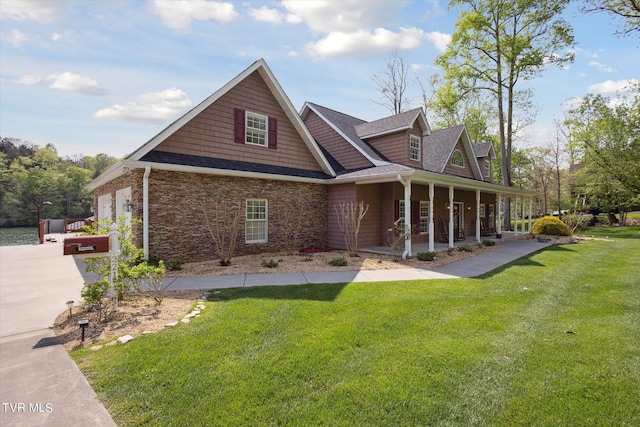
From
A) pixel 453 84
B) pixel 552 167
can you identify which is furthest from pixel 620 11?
pixel 552 167

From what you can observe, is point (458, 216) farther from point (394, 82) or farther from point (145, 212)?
point (145, 212)

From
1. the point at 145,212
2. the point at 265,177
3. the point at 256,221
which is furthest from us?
the point at 256,221

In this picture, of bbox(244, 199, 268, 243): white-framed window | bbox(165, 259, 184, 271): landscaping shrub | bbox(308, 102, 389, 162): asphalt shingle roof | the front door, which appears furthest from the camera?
the front door

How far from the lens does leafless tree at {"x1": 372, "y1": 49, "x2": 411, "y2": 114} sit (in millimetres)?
26891

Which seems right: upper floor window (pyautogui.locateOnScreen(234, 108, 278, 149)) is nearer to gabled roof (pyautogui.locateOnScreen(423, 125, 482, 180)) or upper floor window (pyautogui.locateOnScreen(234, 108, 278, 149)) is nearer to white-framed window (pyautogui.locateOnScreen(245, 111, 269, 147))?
white-framed window (pyautogui.locateOnScreen(245, 111, 269, 147))

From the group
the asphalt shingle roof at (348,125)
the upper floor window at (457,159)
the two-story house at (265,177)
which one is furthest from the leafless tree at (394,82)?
the two-story house at (265,177)

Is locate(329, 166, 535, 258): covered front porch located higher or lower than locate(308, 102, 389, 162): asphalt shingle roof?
lower

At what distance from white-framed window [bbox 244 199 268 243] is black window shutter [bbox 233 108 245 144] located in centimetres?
229

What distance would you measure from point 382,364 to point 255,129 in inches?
394

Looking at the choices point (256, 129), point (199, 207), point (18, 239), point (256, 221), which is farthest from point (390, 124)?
point (18, 239)

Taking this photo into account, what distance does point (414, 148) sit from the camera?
48.4 ft

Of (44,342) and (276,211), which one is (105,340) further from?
(276,211)

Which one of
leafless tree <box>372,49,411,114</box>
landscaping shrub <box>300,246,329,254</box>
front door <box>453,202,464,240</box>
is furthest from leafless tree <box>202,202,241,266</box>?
leafless tree <box>372,49,411,114</box>

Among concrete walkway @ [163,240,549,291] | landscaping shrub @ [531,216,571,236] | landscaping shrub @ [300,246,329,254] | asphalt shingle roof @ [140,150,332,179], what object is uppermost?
asphalt shingle roof @ [140,150,332,179]
